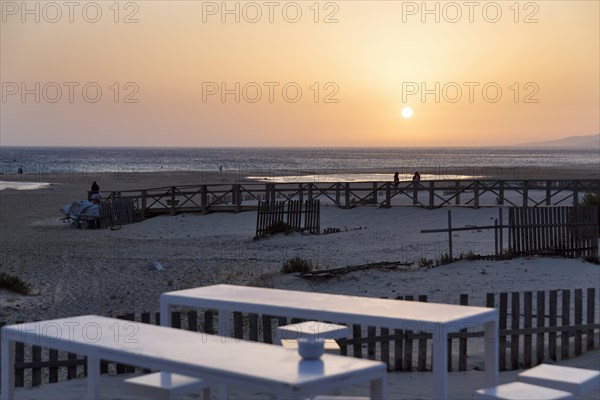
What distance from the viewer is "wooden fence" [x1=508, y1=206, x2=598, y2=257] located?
49.8ft

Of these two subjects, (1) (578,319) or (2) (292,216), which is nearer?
(1) (578,319)

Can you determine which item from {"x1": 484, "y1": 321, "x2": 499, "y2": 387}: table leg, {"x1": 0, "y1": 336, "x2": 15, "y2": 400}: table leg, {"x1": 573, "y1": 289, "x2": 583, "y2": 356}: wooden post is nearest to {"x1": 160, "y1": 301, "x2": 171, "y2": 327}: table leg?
{"x1": 0, "y1": 336, "x2": 15, "y2": 400}: table leg

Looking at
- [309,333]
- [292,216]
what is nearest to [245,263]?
[292,216]

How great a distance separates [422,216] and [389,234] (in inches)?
163

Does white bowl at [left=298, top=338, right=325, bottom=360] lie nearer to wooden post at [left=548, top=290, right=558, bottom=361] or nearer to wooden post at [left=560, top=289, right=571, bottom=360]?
wooden post at [left=548, top=290, right=558, bottom=361]

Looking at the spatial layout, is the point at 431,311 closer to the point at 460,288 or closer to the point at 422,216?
the point at 460,288

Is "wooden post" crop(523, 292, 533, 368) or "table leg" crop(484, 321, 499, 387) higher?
"table leg" crop(484, 321, 499, 387)

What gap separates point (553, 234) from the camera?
1522 centimetres

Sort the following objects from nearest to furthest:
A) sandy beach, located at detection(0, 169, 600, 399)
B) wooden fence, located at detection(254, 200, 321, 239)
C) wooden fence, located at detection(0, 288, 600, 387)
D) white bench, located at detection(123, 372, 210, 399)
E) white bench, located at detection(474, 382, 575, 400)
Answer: white bench, located at detection(123, 372, 210, 399)
white bench, located at detection(474, 382, 575, 400)
wooden fence, located at detection(0, 288, 600, 387)
sandy beach, located at detection(0, 169, 600, 399)
wooden fence, located at detection(254, 200, 321, 239)

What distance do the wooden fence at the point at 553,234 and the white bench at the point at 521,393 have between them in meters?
9.62

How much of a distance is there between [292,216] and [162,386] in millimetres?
18889

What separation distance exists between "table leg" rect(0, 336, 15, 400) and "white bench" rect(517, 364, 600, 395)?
3765mm

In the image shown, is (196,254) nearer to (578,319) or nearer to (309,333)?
(578,319)

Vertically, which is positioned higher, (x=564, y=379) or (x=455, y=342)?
(x=564, y=379)
